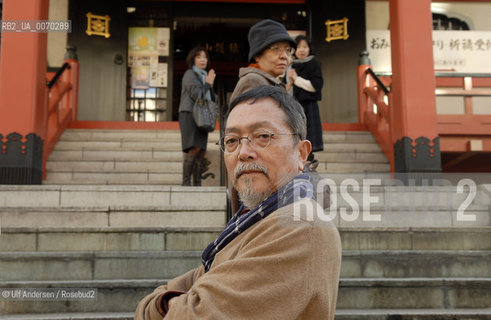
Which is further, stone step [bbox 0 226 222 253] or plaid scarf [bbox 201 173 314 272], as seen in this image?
stone step [bbox 0 226 222 253]

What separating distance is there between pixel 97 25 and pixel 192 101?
5.64 metres

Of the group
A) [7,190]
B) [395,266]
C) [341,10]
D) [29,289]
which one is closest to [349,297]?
[395,266]

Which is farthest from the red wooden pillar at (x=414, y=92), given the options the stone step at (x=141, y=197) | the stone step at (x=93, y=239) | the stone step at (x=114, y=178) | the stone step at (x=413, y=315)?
the stone step at (x=93, y=239)

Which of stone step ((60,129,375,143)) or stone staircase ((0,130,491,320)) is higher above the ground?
stone step ((60,129,375,143))

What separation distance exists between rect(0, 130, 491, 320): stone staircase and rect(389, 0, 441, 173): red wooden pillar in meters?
1.65

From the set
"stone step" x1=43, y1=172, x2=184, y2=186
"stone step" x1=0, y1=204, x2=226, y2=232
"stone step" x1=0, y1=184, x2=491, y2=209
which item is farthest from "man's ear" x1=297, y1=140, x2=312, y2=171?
"stone step" x1=43, y1=172, x2=184, y2=186

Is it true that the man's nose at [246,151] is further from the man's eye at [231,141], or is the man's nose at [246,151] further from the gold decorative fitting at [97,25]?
the gold decorative fitting at [97,25]

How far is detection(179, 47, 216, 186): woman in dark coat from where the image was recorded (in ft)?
17.7

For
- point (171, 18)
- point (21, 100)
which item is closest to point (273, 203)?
point (21, 100)

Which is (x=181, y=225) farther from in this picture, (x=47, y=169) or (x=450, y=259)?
(x=47, y=169)

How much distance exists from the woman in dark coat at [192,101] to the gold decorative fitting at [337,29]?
Result: 5.43 metres

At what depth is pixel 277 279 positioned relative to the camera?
3.69ft

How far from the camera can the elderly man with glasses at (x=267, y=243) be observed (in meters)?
1.12

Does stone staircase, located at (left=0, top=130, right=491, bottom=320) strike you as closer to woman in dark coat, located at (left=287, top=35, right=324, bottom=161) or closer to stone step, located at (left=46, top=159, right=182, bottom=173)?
woman in dark coat, located at (left=287, top=35, right=324, bottom=161)
